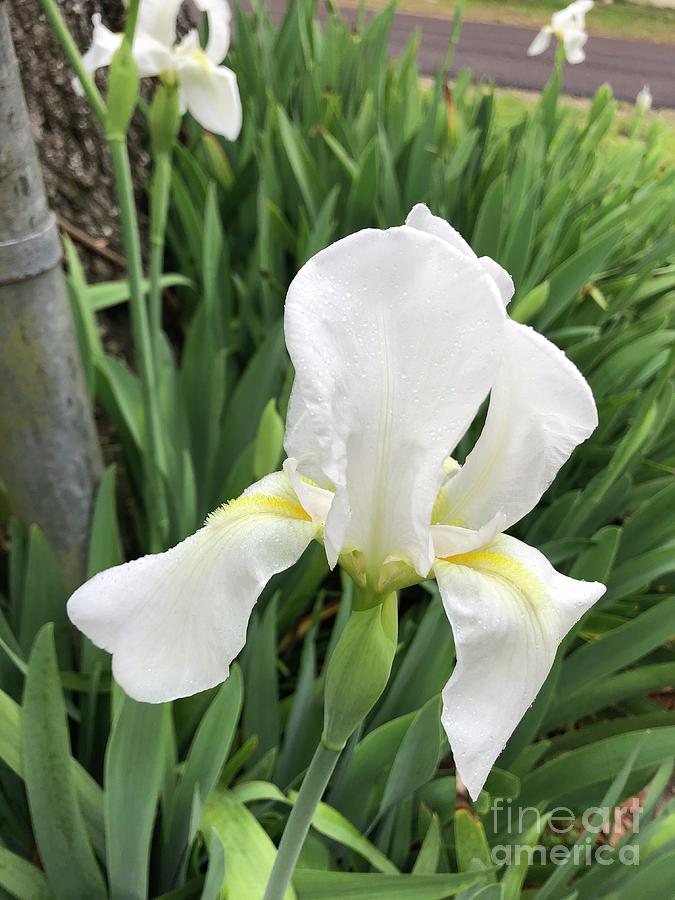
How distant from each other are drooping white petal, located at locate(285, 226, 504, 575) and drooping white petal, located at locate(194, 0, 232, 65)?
0.77 metres

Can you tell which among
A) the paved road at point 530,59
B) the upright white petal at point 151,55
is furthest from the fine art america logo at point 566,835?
the paved road at point 530,59

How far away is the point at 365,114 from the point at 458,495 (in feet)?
5.14

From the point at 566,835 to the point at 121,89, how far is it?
1.01 metres

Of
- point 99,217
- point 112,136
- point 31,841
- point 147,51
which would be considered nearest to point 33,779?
point 31,841

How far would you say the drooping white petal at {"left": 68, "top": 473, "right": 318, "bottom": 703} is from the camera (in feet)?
1.29

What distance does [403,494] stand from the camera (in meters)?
0.40

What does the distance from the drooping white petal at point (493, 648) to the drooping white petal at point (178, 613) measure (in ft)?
0.31

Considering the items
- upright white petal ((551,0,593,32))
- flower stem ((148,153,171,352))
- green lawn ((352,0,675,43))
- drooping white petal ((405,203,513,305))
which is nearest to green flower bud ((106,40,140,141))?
flower stem ((148,153,171,352))

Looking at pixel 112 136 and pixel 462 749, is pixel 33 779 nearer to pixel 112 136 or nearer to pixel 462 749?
pixel 462 749

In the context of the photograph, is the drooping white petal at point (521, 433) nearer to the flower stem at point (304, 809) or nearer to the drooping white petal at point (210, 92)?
the flower stem at point (304, 809)

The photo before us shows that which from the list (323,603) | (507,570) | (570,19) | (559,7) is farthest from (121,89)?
(559,7)

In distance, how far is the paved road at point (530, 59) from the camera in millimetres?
6371

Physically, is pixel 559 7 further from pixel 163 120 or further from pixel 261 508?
pixel 261 508

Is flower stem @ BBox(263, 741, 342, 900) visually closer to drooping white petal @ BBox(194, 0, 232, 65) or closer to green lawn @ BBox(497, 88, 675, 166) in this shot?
drooping white petal @ BBox(194, 0, 232, 65)
